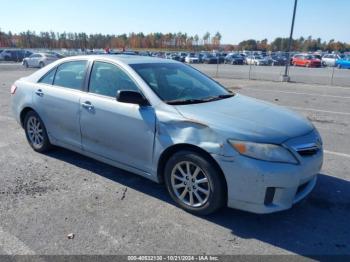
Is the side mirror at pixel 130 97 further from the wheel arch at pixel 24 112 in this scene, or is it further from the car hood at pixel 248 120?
the wheel arch at pixel 24 112

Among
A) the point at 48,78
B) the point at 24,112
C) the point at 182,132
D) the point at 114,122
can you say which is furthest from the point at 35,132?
the point at 182,132

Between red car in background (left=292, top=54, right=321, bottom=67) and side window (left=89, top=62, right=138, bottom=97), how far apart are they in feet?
139

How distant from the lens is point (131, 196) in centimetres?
394

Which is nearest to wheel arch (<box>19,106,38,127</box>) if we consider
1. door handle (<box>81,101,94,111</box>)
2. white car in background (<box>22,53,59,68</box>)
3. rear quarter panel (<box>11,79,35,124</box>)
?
rear quarter panel (<box>11,79,35,124</box>)

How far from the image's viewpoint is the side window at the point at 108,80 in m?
Answer: 4.02

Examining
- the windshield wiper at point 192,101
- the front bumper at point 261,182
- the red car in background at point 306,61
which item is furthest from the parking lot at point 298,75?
the front bumper at point 261,182

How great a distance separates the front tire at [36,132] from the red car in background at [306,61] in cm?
4218

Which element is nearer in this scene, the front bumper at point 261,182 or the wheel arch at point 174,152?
the front bumper at point 261,182

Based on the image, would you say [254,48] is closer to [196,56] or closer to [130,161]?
[196,56]

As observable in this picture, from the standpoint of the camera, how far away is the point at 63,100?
4.55 metres

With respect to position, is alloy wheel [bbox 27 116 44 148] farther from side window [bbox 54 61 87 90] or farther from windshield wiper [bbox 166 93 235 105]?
windshield wiper [bbox 166 93 235 105]

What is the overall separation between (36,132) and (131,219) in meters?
2.66

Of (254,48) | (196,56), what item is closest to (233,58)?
(196,56)

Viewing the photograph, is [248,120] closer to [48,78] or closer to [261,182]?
[261,182]
